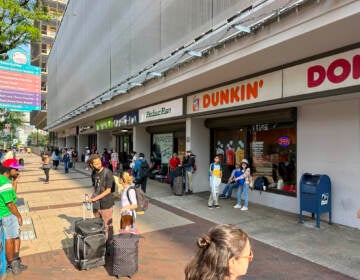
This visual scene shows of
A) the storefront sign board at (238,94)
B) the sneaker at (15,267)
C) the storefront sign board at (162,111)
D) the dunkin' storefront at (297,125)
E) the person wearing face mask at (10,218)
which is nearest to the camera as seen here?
the person wearing face mask at (10,218)

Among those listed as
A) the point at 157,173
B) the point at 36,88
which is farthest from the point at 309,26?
the point at 157,173

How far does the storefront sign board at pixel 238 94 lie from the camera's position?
7240 mm

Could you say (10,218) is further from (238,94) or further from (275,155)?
(275,155)

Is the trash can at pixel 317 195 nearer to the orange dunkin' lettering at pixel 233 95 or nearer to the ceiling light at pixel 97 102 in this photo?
the orange dunkin' lettering at pixel 233 95

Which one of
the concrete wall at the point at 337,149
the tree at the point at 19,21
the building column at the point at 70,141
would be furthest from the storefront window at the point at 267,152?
the building column at the point at 70,141


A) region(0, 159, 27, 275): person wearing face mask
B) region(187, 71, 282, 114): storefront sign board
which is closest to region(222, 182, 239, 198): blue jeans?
region(187, 71, 282, 114): storefront sign board

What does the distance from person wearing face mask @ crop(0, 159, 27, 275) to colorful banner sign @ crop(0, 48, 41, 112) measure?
6.38 metres

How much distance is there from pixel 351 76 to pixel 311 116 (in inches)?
80.2

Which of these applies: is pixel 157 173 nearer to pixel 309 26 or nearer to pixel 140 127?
pixel 140 127

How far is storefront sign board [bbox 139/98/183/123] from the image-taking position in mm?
11389

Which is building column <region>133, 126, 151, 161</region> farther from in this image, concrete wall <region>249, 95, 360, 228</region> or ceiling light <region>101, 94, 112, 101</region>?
concrete wall <region>249, 95, 360, 228</region>

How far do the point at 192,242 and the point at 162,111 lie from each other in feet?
25.1

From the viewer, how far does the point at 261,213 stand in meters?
7.86

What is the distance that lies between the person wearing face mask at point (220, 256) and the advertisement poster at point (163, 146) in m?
13.2
